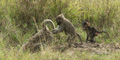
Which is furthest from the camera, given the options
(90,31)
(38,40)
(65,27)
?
(90,31)

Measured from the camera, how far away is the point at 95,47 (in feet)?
19.2

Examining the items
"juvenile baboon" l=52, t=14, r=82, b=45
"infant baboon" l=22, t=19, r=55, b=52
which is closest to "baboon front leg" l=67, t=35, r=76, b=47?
"juvenile baboon" l=52, t=14, r=82, b=45

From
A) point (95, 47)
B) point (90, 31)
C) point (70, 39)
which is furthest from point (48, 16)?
point (95, 47)

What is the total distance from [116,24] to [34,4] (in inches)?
114

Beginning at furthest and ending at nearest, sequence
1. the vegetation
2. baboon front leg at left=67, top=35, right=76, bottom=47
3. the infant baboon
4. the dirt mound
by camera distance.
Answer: the vegetation < baboon front leg at left=67, top=35, right=76, bottom=47 < the dirt mound < the infant baboon

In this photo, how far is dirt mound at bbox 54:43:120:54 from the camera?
5.49 metres

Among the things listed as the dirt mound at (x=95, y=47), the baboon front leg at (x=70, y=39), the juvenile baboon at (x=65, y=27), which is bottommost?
the dirt mound at (x=95, y=47)

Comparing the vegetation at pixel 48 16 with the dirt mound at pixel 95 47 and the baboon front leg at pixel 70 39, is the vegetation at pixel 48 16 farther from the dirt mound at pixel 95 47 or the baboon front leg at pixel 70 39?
the baboon front leg at pixel 70 39

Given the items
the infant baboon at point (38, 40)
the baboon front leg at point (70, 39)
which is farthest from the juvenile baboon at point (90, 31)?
the infant baboon at point (38, 40)

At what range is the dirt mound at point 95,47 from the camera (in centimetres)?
549

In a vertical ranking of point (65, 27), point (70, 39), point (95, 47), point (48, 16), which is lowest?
point (95, 47)

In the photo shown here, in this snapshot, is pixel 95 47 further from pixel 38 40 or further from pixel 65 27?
pixel 38 40

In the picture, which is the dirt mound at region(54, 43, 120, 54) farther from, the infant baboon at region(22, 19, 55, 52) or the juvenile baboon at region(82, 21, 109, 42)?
the infant baboon at region(22, 19, 55, 52)

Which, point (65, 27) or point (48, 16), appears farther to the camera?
point (48, 16)
